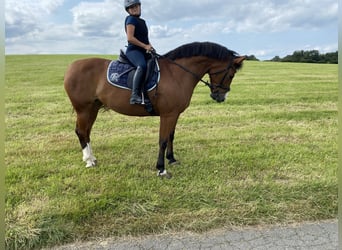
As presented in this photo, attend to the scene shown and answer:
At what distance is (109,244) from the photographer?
9.95ft

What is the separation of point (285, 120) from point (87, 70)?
5.17 metres

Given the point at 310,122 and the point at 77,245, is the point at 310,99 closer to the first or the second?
the point at 310,122

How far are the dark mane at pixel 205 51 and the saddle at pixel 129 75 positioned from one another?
1.42ft

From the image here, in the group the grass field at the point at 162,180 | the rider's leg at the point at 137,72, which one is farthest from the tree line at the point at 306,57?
the rider's leg at the point at 137,72

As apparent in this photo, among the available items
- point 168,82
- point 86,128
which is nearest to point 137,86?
point 168,82

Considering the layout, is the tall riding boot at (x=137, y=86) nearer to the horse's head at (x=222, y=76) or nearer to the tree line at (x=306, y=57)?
the horse's head at (x=222, y=76)

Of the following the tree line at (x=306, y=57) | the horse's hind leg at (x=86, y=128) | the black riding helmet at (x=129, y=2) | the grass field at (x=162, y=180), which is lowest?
the grass field at (x=162, y=180)

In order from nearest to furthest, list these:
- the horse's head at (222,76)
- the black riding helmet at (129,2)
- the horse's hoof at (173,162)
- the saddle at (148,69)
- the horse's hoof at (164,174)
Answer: the black riding helmet at (129,2), the saddle at (148,69), the horse's hoof at (164,174), the horse's head at (222,76), the horse's hoof at (173,162)

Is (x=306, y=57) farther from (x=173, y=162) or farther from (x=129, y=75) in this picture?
(x=129, y=75)

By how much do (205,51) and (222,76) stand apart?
17.5 inches

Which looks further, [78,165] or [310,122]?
[310,122]

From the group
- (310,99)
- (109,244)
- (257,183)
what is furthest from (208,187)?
(310,99)

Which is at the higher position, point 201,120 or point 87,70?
point 87,70

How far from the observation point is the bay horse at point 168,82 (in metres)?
4.58
